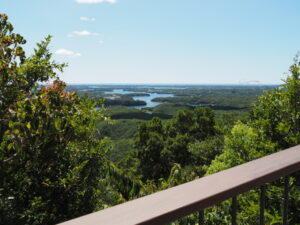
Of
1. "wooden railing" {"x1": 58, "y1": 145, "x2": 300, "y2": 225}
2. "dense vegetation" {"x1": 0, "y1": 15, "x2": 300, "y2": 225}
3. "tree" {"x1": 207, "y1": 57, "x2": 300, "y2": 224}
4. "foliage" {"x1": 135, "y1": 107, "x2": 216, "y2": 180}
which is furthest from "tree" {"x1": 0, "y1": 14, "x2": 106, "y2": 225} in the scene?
"foliage" {"x1": 135, "y1": 107, "x2": 216, "y2": 180}

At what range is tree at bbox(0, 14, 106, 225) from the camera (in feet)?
8.85

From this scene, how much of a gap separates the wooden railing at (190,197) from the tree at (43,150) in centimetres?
194

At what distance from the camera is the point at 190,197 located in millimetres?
796

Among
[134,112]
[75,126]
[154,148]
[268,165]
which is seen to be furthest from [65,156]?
[134,112]

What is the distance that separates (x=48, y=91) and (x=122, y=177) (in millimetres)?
4575

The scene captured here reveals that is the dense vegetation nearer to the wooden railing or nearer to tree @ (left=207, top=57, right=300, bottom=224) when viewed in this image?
tree @ (left=207, top=57, right=300, bottom=224)

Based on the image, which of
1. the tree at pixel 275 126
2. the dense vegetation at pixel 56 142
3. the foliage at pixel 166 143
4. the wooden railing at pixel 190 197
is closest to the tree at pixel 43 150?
the dense vegetation at pixel 56 142

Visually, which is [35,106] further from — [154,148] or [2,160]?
[154,148]

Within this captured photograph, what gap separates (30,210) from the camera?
2736 mm

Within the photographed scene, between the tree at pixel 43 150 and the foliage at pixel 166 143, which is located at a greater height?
the tree at pixel 43 150

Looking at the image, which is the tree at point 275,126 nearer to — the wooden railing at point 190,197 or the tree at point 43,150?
the tree at point 43,150

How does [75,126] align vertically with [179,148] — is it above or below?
above

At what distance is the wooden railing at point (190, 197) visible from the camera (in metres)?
0.69

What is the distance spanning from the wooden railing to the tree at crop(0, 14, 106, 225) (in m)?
1.94
